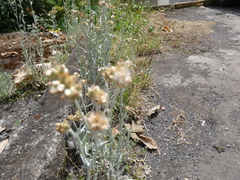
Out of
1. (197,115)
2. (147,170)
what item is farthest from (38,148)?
(197,115)

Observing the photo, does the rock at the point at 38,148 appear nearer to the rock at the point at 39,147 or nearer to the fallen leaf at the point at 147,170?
the rock at the point at 39,147

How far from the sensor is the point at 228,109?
7.38ft

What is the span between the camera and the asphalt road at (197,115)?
66.2 inches

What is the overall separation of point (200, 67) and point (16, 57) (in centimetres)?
257

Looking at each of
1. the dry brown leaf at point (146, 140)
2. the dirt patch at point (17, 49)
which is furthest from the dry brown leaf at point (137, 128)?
the dirt patch at point (17, 49)

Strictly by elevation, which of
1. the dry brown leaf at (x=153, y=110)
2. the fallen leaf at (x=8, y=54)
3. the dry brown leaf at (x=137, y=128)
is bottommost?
the dry brown leaf at (x=137, y=128)

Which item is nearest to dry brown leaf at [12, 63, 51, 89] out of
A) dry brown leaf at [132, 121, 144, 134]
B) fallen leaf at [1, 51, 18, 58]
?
fallen leaf at [1, 51, 18, 58]

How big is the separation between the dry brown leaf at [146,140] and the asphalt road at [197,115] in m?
0.07

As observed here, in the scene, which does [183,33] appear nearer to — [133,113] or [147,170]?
[133,113]

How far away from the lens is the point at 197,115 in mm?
2191

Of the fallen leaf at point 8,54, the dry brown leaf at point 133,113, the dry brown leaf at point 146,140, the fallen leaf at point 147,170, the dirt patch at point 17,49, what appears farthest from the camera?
the fallen leaf at point 8,54

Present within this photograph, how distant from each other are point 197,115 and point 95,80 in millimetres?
1085

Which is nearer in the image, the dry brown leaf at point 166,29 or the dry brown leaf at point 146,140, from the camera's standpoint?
the dry brown leaf at point 146,140

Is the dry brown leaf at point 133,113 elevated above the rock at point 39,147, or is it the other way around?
the rock at point 39,147
